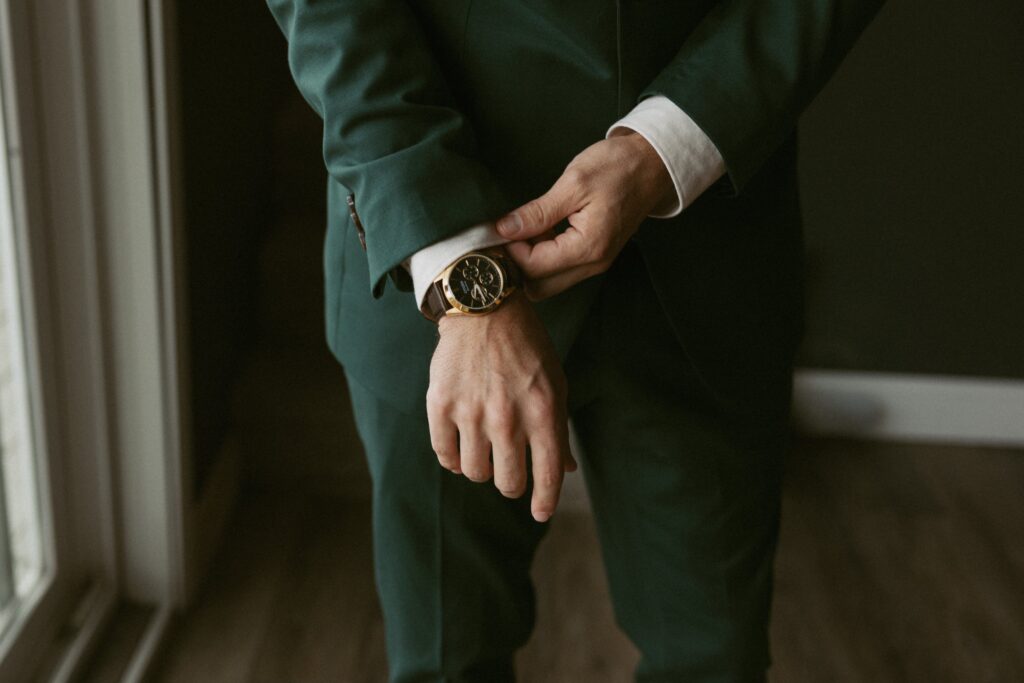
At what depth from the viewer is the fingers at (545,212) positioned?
0.70 meters

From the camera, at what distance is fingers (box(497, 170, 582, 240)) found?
70 centimetres

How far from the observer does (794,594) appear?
1.77m

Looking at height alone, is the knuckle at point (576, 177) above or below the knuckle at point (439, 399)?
above

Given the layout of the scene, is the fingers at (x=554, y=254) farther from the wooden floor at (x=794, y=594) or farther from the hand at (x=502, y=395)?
the wooden floor at (x=794, y=594)

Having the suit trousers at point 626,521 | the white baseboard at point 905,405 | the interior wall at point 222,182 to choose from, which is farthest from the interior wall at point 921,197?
the suit trousers at point 626,521

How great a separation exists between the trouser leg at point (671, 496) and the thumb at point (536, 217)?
0.15 meters

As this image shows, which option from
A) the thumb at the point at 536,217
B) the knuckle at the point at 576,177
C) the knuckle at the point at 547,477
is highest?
the knuckle at the point at 576,177

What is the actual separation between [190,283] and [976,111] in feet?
5.33

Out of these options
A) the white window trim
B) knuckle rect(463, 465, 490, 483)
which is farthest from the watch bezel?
the white window trim

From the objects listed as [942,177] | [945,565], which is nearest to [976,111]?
[942,177]

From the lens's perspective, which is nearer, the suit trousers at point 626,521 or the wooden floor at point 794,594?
the suit trousers at point 626,521

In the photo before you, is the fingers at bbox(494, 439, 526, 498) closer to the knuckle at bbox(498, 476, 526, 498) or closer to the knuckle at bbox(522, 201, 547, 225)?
the knuckle at bbox(498, 476, 526, 498)

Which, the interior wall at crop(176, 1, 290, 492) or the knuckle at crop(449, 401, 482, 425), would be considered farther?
the interior wall at crop(176, 1, 290, 492)

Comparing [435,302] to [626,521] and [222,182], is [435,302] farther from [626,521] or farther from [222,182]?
[222,182]
